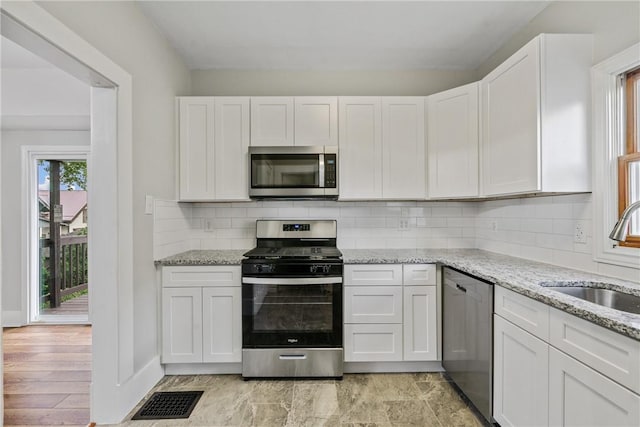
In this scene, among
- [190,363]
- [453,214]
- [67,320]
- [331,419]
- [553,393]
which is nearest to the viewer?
[553,393]

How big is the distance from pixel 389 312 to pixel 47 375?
2630mm

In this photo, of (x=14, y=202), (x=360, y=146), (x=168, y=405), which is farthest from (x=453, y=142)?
(x=14, y=202)

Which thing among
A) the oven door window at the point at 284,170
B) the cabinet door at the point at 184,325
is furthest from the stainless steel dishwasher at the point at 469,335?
the cabinet door at the point at 184,325

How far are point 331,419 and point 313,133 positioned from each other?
6.85ft

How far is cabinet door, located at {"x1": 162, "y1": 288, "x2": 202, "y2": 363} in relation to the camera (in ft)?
8.02

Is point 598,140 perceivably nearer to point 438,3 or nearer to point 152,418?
point 438,3

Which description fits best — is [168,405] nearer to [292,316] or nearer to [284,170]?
[292,316]

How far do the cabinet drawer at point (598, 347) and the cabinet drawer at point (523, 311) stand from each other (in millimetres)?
50

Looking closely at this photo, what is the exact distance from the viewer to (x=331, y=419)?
1.97 metres

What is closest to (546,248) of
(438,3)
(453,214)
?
(453,214)

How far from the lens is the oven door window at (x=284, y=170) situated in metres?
2.72

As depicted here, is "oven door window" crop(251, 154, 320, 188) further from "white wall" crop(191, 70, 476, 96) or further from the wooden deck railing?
the wooden deck railing

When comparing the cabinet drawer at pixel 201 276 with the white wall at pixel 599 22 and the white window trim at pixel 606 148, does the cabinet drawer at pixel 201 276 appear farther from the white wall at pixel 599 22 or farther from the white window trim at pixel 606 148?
the white wall at pixel 599 22

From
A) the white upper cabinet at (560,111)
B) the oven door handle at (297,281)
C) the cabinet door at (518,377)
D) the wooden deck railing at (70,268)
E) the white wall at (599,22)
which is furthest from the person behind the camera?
the wooden deck railing at (70,268)
